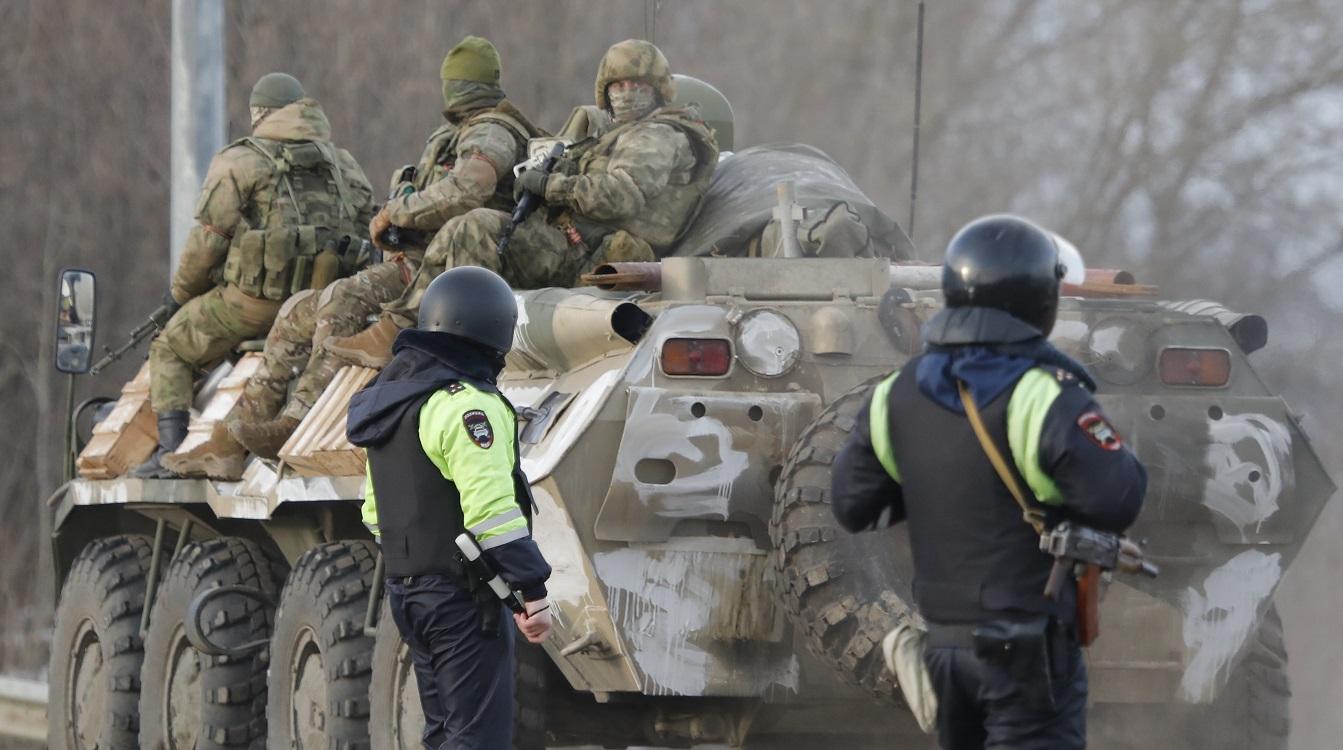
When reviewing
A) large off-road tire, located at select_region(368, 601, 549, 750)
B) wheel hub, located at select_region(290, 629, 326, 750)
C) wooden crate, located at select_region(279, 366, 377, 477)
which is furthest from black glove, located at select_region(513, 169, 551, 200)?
wheel hub, located at select_region(290, 629, 326, 750)

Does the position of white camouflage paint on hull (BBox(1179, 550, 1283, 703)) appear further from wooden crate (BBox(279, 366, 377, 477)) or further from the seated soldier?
the seated soldier

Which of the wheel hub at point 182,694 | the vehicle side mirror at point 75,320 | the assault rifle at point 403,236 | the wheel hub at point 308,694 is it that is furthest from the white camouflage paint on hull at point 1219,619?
the vehicle side mirror at point 75,320

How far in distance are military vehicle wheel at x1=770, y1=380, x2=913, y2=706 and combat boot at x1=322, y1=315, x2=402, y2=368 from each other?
327cm

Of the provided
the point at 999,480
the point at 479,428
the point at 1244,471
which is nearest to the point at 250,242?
the point at 479,428

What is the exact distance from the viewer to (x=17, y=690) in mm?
15664

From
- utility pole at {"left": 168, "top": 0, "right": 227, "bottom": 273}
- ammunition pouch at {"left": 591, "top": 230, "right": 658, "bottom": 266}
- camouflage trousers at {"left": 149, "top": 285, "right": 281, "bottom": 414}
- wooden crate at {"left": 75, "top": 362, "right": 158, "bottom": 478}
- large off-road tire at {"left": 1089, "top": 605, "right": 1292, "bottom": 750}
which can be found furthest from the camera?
utility pole at {"left": 168, "top": 0, "right": 227, "bottom": 273}

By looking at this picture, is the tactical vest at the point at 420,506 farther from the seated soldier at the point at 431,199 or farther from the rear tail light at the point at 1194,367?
the seated soldier at the point at 431,199

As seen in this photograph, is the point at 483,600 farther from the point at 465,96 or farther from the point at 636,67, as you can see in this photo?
the point at 465,96

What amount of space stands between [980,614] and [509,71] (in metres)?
20.6

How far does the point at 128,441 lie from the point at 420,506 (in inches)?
231

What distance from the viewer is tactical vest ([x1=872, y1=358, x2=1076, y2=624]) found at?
5750 mm

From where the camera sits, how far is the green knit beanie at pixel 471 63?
11.2 metres

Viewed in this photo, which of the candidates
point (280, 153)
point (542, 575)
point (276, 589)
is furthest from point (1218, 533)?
point (280, 153)

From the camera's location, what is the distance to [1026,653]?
5.66 m
